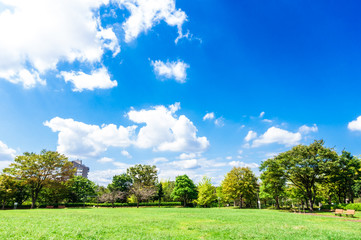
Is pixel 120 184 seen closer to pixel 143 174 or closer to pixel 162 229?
pixel 143 174

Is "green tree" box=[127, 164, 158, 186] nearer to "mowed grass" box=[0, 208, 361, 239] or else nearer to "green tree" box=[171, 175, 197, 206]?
"green tree" box=[171, 175, 197, 206]

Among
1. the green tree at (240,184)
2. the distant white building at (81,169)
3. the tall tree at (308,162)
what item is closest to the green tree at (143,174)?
the green tree at (240,184)

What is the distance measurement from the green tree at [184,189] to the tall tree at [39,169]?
34.9 meters

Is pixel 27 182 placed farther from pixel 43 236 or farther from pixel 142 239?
pixel 142 239

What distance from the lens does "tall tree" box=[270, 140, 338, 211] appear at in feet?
121

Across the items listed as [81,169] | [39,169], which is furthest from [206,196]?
[81,169]

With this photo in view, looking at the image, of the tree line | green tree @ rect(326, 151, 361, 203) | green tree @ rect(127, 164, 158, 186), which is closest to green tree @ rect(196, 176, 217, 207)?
the tree line

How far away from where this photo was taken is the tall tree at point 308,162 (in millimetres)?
36844

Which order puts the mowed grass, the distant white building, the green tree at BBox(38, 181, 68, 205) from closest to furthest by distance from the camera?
the mowed grass < the green tree at BBox(38, 181, 68, 205) < the distant white building

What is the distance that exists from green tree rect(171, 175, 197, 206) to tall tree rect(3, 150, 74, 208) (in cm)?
3488

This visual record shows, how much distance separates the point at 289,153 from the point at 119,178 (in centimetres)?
5572

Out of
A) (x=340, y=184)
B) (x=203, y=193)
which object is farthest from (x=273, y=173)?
(x=203, y=193)

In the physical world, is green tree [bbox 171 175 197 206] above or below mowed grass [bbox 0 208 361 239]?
below

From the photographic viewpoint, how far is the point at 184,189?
67000 mm
